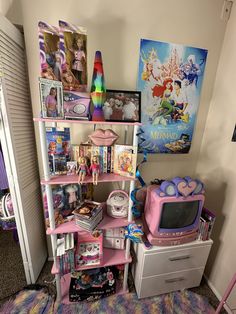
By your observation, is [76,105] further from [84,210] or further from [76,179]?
[84,210]

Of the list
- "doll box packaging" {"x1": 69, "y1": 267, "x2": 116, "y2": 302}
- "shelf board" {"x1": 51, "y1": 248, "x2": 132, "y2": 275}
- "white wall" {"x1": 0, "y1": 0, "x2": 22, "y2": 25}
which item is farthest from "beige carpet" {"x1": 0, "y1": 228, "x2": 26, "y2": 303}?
"white wall" {"x1": 0, "y1": 0, "x2": 22, "y2": 25}

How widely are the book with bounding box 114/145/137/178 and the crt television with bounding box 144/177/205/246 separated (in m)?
0.26

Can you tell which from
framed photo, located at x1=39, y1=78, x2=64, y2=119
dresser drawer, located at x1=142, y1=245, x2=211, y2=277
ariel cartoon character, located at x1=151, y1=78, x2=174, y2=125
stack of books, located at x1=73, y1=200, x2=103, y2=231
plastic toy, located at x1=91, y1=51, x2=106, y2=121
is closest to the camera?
framed photo, located at x1=39, y1=78, x2=64, y2=119

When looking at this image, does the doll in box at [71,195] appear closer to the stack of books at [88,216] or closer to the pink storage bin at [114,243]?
the stack of books at [88,216]

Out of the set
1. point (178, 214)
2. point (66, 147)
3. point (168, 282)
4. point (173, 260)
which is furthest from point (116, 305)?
point (66, 147)

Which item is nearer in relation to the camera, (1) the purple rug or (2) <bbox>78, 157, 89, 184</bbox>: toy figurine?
(2) <bbox>78, 157, 89, 184</bbox>: toy figurine

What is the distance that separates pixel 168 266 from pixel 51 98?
4.88 ft

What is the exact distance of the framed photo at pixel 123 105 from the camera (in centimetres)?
120

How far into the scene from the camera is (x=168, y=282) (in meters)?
1.32

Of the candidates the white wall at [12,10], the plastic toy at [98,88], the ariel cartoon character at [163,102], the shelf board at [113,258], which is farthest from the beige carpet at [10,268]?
the white wall at [12,10]

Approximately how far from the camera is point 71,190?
122 centimetres

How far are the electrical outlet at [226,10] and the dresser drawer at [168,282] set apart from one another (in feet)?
6.95

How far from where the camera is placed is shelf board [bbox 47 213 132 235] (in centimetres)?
109

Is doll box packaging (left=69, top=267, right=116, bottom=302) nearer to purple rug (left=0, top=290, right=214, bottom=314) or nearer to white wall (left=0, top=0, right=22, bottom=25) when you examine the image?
purple rug (left=0, top=290, right=214, bottom=314)
